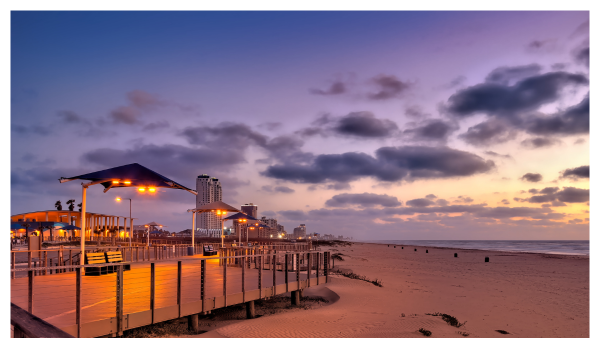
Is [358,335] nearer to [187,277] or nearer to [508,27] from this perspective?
[187,277]

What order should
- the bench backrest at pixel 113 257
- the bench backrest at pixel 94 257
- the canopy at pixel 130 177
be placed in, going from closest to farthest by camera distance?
the canopy at pixel 130 177 < the bench backrest at pixel 94 257 < the bench backrest at pixel 113 257

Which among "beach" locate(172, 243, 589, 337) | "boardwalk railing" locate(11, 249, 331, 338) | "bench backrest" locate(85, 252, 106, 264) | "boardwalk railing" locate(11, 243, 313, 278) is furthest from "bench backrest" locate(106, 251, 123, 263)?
"beach" locate(172, 243, 589, 337)

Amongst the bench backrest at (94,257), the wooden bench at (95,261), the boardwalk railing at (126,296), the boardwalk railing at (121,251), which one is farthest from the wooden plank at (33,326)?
the wooden bench at (95,261)

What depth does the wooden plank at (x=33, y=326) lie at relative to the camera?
210 cm

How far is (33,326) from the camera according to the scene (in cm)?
227

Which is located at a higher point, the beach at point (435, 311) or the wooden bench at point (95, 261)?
the wooden bench at point (95, 261)

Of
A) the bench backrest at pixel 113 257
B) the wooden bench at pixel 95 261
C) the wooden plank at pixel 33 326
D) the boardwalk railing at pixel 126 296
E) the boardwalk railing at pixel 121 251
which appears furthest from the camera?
the boardwalk railing at pixel 121 251

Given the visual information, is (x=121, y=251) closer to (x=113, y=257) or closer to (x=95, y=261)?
(x=113, y=257)

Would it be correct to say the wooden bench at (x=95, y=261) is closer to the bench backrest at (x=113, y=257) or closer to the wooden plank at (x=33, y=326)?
the bench backrest at (x=113, y=257)

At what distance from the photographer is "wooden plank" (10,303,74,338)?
2.10m

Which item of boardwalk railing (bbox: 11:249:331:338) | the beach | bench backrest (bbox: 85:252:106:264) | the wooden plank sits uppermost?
the wooden plank

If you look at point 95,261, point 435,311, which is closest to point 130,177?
point 95,261

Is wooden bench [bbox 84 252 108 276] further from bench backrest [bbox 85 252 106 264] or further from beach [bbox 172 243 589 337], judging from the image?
beach [bbox 172 243 589 337]

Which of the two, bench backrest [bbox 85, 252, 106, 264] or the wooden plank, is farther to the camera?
bench backrest [bbox 85, 252, 106, 264]
